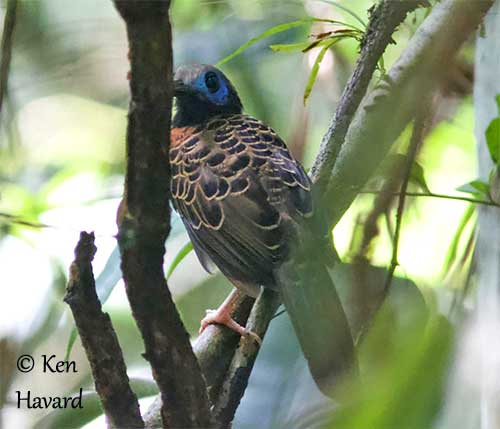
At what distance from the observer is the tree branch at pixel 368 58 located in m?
2.16

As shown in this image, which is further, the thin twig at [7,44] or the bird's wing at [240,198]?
the bird's wing at [240,198]

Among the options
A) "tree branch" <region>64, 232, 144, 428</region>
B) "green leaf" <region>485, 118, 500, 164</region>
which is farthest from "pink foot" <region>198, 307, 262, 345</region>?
"green leaf" <region>485, 118, 500, 164</region>

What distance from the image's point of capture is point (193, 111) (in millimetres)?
3027

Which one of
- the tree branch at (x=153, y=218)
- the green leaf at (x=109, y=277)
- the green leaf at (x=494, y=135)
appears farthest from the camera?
the green leaf at (x=109, y=277)

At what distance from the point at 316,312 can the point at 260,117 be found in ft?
5.51

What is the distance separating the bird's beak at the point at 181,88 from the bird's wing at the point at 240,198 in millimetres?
221

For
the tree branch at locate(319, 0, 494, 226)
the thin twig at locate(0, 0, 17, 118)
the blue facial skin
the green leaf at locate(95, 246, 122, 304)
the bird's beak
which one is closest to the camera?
the thin twig at locate(0, 0, 17, 118)

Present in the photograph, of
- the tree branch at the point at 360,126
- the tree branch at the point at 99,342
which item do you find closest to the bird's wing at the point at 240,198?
the tree branch at the point at 360,126

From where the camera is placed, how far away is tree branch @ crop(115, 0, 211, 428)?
47.0 inches

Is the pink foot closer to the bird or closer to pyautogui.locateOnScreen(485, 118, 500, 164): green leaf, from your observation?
the bird

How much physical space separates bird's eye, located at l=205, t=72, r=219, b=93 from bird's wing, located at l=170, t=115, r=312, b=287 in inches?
12.2

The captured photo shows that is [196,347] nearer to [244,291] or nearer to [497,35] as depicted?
[244,291]

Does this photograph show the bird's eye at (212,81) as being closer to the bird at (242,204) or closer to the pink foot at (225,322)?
the bird at (242,204)

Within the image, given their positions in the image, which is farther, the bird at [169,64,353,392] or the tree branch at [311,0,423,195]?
the bird at [169,64,353,392]
